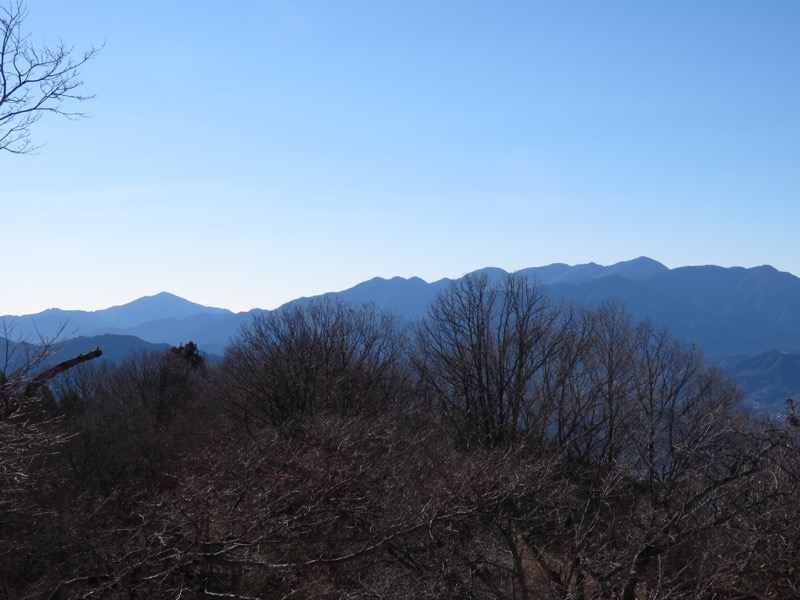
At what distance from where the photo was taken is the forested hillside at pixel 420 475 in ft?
31.5

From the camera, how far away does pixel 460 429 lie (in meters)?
24.7

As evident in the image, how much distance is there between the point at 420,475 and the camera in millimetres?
17734

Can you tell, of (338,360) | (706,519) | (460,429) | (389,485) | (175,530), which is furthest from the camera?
(338,360)

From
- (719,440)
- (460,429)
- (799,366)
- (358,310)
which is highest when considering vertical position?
(358,310)

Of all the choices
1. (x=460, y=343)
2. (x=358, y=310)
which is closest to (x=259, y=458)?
(x=460, y=343)

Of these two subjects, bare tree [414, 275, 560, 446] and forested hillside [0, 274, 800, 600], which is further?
bare tree [414, 275, 560, 446]

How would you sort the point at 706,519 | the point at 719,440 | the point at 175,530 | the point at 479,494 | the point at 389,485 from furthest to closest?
the point at 389,485 → the point at 479,494 → the point at 175,530 → the point at 719,440 → the point at 706,519

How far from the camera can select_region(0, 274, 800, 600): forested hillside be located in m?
9.60

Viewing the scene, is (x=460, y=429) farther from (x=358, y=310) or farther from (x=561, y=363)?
(x=358, y=310)

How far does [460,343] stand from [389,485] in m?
10.9

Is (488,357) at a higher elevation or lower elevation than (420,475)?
higher

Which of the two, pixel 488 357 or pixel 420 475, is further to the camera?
pixel 488 357

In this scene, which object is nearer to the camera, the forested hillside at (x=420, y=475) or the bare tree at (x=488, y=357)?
the forested hillside at (x=420, y=475)

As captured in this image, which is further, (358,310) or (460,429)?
(358,310)
